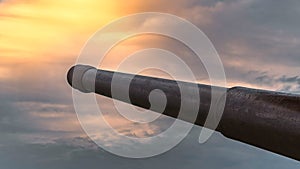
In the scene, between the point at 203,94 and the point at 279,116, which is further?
the point at 203,94

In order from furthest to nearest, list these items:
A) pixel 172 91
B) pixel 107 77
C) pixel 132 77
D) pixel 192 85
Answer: pixel 107 77 → pixel 132 77 → pixel 172 91 → pixel 192 85

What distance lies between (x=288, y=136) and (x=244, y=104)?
69 cm

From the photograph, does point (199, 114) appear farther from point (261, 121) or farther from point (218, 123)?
point (261, 121)

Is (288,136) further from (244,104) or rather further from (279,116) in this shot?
(244,104)

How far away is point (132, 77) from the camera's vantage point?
22.6ft

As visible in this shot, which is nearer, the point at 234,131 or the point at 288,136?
the point at 288,136

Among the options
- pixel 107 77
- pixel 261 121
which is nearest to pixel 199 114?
pixel 261 121

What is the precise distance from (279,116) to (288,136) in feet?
0.60

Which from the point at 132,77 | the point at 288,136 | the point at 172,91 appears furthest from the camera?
the point at 132,77

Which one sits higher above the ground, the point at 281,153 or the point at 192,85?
the point at 192,85

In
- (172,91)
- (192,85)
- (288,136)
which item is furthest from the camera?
(172,91)

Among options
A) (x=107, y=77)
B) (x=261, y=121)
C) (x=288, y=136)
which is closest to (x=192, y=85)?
(x=261, y=121)

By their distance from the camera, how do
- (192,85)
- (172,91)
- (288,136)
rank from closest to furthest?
(288,136), (192,85), (172,91)

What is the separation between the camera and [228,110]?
4820mm
